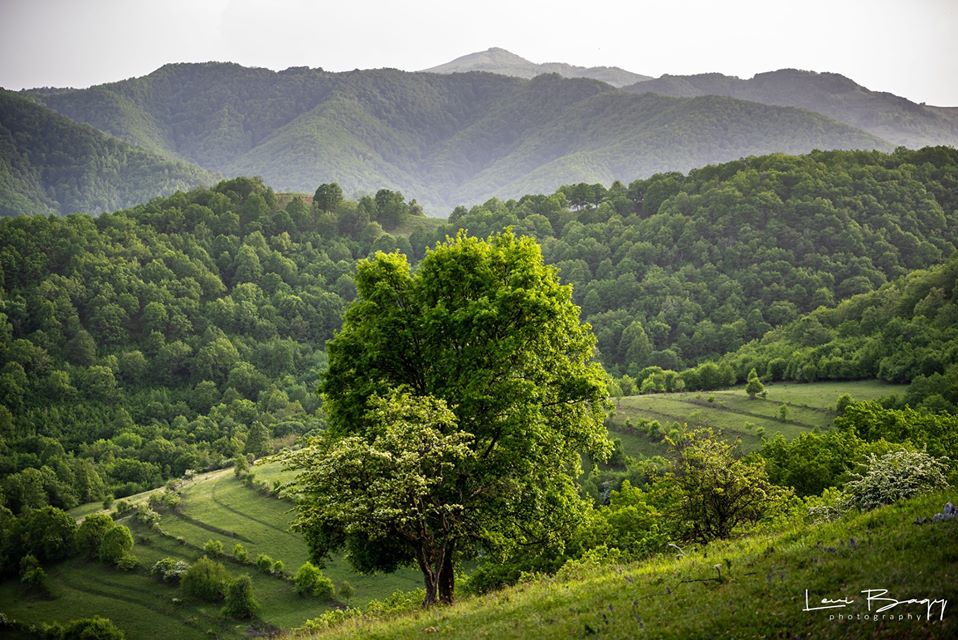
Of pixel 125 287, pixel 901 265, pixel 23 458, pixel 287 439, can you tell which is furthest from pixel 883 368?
pixel 125 287

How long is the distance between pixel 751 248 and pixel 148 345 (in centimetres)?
14676

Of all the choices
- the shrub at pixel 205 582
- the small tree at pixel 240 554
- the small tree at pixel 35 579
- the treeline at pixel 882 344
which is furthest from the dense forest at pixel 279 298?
the shrub at pixel 205 582

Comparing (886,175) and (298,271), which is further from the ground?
(886,175)

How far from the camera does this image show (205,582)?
216 feet

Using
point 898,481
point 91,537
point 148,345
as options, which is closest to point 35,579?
point 91,537

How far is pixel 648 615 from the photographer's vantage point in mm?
13688

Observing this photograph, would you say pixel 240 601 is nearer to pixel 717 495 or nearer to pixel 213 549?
Result: pixel 213 549

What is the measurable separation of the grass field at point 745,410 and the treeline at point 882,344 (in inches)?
144

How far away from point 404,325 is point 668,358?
121121mm

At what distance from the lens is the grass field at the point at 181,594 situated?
6200 cm

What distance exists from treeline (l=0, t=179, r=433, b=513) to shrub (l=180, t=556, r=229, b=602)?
4481 centimetres

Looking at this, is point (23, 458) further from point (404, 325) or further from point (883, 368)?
point (883, 368)

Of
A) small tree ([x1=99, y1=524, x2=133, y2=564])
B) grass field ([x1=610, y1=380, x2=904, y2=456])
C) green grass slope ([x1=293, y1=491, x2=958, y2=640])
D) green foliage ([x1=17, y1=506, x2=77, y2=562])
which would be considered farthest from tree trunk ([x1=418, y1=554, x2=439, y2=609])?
green foliage ([x1=17, y1=506, x2=77, y2=562])

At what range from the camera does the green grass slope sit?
11.5 meters
